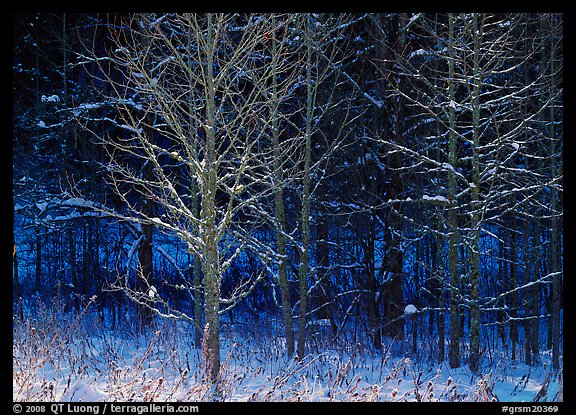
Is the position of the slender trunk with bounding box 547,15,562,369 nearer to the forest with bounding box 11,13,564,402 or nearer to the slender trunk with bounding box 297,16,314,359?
the forest with bounding box 11,13,564,402

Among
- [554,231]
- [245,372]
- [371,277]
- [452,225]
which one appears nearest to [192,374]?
[245,372]

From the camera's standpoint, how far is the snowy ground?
22.5 ft

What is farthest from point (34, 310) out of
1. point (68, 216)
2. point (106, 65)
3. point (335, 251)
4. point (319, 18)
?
point (319, 18)

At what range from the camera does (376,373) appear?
9.69m

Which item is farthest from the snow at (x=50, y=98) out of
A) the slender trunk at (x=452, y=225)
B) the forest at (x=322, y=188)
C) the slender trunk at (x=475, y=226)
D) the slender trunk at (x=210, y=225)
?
the slender trunk at (x=475, y=226)

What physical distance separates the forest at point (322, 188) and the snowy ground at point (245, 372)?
9cm

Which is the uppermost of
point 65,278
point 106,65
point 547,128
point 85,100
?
point 106,65

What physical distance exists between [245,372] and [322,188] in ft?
16.7

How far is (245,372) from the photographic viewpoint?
31.3ft

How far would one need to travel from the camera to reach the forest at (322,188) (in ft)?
29.5

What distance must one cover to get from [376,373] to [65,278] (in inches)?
409

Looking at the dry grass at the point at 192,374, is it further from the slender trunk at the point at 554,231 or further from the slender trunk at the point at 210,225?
the slender trunk at the point at 554,231

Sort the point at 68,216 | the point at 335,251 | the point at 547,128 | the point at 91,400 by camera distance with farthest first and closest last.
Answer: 1. the point at 335,251
2. the point at 68,216
3. the point at 547,128
4. the point at 91,400

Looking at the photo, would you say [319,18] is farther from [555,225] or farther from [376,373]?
[376,373]
